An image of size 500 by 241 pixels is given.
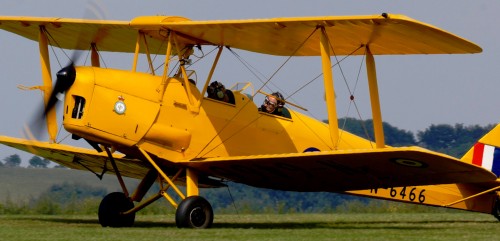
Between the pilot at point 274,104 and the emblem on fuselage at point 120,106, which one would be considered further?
the pilot at point 274,104

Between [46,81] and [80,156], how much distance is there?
1.78 m

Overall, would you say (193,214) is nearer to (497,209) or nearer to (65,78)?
(65,78)

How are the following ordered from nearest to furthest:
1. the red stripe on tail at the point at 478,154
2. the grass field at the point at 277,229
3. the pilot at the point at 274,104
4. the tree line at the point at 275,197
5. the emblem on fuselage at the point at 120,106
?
the grass field at the point at 277,229 < the emblem on fuselage at the point at 120,106 < the pilot at the point at 274,104 < the red stripe on tail at the point at 478,154 < the tree line at the point at 275,197

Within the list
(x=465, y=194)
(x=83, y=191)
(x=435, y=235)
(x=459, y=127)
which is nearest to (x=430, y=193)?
(x=465, y=194)

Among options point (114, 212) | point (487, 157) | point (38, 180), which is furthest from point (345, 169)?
point (38, 180)

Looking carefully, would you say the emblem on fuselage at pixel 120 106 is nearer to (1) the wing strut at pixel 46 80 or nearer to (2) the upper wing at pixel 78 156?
(1) the wing strut at pixel 46 80

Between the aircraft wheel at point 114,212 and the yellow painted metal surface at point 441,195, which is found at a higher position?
the yellow painted metal surface at point 441,195

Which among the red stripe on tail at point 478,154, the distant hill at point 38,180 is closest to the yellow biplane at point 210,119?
the red stripe on tail at point 478,154

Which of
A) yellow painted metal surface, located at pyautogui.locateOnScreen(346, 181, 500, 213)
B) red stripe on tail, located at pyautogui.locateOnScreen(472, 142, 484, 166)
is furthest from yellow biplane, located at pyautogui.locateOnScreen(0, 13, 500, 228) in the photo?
red stripe on tail, located at pyautogui.locateOnScreen(472, 142, 484, 166)

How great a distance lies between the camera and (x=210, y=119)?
15680 millimetres

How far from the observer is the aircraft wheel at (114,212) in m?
15.7

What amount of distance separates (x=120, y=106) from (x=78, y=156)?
2681 mm

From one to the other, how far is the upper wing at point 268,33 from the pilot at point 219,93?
62 centimetres

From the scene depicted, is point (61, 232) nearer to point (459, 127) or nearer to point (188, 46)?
point (188, 46)
